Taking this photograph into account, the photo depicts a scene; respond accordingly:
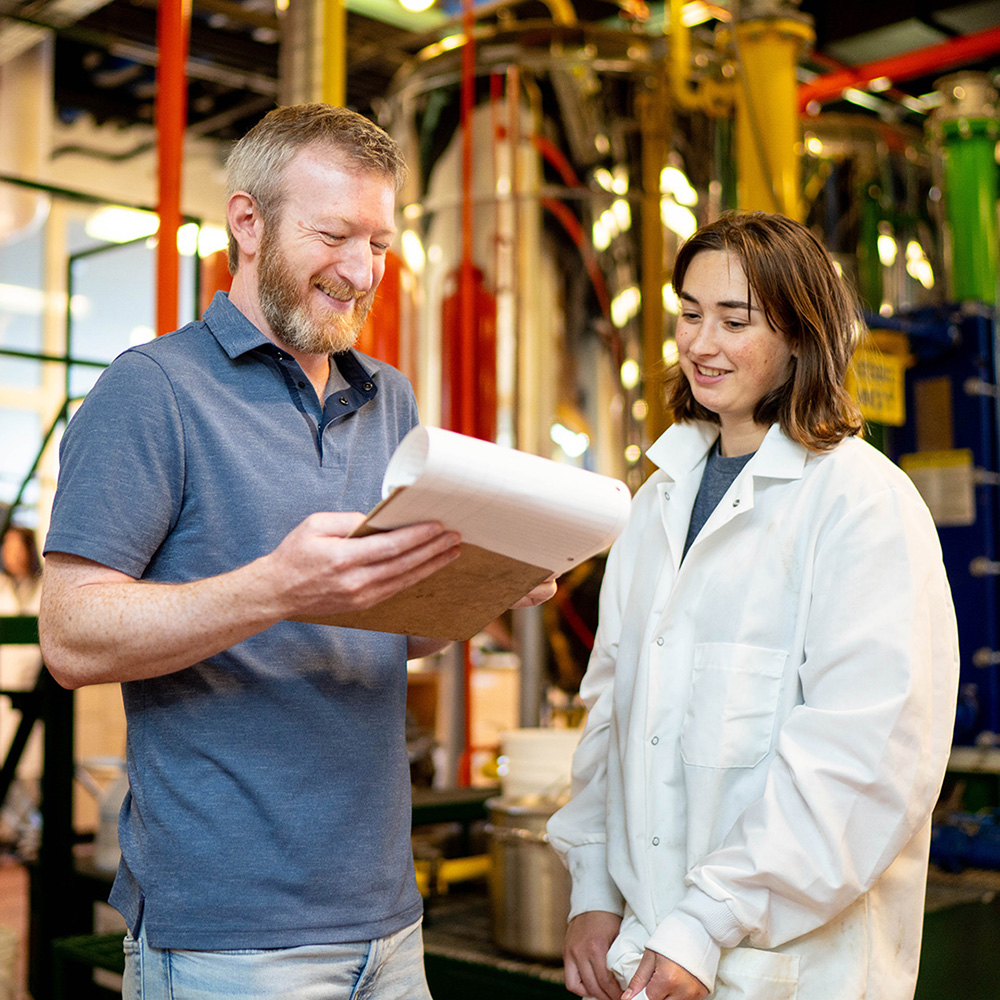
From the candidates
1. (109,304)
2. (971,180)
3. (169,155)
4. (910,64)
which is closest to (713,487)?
(169,155)

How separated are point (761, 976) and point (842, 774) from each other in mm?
264

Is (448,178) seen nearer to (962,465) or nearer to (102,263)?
(962,465)

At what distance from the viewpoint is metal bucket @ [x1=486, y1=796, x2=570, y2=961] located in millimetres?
2346

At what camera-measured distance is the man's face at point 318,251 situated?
135cm

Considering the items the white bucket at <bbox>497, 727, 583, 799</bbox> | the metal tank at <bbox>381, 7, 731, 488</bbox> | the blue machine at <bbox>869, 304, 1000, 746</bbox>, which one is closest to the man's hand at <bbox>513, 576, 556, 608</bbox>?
the white bucket at <bbox>497, 727, 583, 799</bbox>

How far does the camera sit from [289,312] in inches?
53.6

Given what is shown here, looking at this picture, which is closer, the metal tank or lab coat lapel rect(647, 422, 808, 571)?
lab coat lapel rect(647, 422, 808, 571)

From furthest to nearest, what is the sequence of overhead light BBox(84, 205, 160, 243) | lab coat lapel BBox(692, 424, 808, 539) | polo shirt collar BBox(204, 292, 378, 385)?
overhead light BBox(84, 205, 160, 243) → lab coat lapel BBox(692, 424, 808, 539) → polo shirt collar BBox(204, 292, 378, 385)

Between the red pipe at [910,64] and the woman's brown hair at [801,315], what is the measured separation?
4678 mm

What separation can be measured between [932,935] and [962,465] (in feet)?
6.78

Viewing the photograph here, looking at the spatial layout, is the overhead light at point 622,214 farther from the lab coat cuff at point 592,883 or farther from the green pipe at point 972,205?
the lab coat cuff at point 592,883

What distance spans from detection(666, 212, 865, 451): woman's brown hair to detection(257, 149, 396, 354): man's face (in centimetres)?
50

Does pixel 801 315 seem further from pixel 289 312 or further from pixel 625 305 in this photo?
pixel 625 305

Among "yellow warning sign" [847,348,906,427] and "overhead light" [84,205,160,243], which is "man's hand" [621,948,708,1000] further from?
"overhead light" [84,205,160,243]
